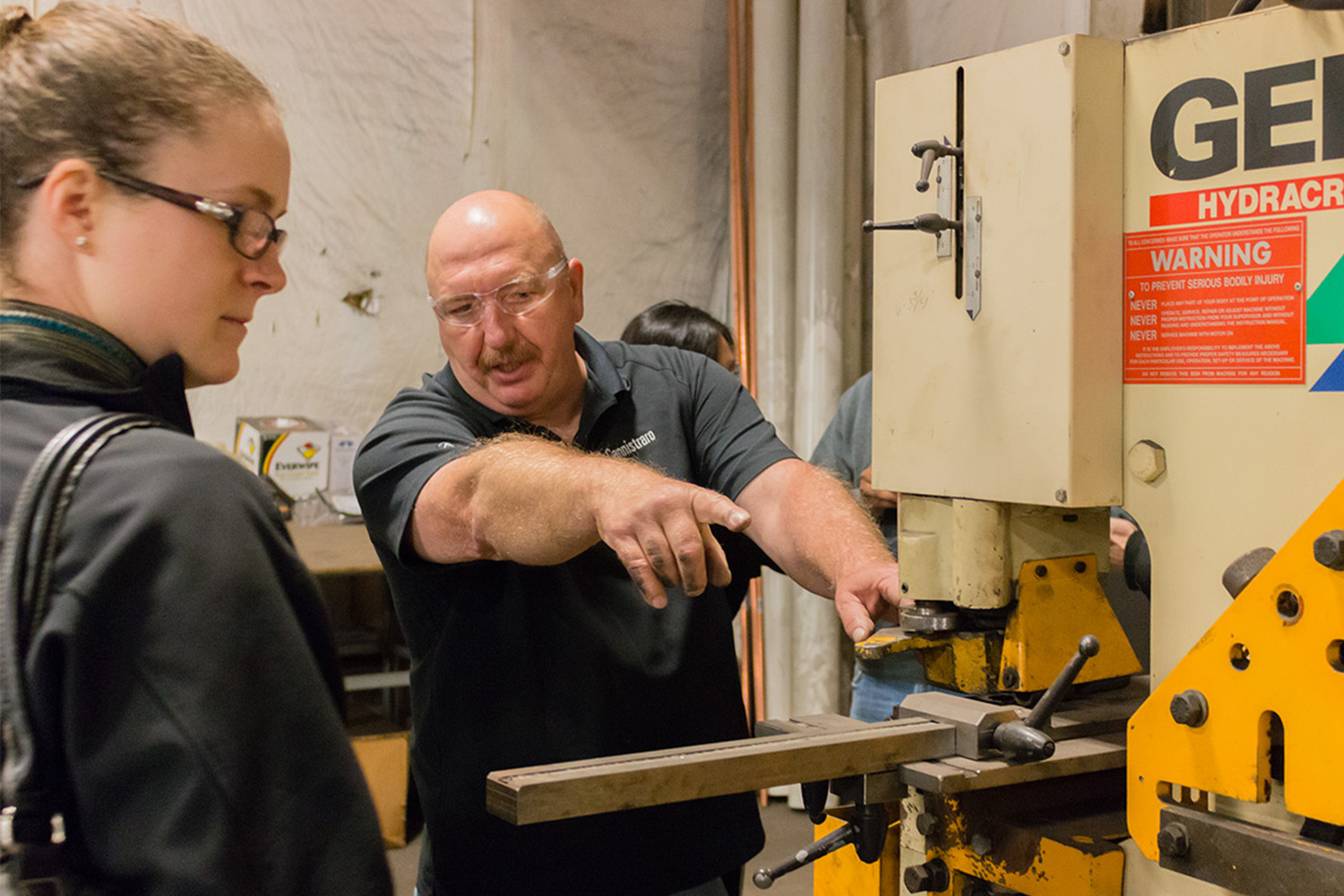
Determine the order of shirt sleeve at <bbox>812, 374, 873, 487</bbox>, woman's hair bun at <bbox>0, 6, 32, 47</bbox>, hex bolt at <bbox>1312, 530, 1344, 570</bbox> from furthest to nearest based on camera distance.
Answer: shirt sleeve at <bbox>812, 374, 873, 487</bbox>
hex bolt at <bbox>1312, 530, 1344, 570</bbox>
woman's hair bun at <bbox>0, 6, 32, 47</bbox>

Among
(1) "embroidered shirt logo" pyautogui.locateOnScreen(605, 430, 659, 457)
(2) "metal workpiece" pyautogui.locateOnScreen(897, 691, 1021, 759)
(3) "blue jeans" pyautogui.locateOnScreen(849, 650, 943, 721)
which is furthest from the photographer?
(3) "blue jeans" pyautogui.locateOnScreen(849, 650, 943, 721)

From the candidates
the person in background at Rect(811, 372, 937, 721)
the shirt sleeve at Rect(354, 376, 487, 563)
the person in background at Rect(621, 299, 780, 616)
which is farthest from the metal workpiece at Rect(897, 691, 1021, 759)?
the person in background at Rect(621, 299, 780, 616)

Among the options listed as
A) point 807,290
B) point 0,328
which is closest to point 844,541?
point 0,328

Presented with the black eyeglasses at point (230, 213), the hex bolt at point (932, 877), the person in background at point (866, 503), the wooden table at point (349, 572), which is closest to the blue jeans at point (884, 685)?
the person in background at point (866, 503)

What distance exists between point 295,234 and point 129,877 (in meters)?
2.91

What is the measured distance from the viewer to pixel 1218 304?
1055 millimetres

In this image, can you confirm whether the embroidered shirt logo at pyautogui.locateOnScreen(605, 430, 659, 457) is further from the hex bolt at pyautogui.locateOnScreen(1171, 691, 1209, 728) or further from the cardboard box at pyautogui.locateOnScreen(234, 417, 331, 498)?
the cardboard box at pyautogui.locateOnScreen(234, 417, 331, 498)

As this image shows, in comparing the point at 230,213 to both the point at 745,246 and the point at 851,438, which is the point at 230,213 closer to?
the point at 851,438

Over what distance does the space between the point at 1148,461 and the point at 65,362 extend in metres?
0.94

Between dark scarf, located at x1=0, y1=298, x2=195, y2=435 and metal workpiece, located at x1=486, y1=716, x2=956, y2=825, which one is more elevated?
dark scarf, located at x1=0, y1=298, x2=195, y2=435

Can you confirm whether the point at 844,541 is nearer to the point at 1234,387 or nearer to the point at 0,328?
the point at 1234,387

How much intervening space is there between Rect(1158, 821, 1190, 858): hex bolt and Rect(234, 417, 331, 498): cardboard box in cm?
259

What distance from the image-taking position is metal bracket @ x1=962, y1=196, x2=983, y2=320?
1160mm

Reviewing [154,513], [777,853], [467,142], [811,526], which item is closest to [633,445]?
[811,526]
